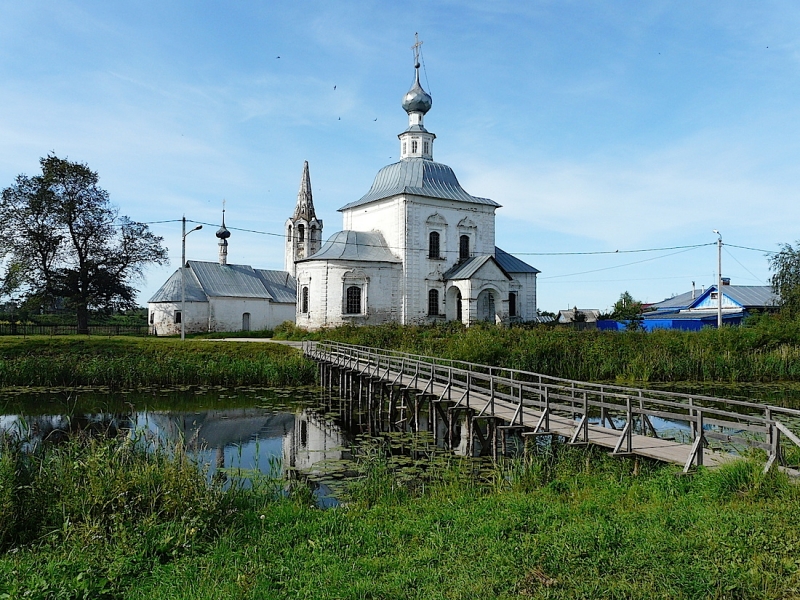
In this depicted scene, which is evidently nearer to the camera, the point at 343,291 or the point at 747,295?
the point at 343,291

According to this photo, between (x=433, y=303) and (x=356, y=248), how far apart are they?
5.35 metres

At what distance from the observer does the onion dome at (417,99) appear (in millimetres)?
36719

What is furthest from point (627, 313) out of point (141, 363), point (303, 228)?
point (141, 363)

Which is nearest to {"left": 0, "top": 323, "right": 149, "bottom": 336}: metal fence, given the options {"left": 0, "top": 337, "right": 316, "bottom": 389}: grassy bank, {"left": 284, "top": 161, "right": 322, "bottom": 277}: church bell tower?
{"left": 0, "top": 337, "right": 316, "bottom": 389}: grassy bank

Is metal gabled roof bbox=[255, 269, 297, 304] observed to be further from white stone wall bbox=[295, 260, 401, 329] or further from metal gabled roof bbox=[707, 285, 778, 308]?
metal gabled roof bbox=[707, 285, 778, 308]

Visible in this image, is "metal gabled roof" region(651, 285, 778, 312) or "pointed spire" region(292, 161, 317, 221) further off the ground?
"pointed spire" region(292, 161, 317, 221)

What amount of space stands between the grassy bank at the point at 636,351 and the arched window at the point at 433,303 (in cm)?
734

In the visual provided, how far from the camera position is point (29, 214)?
3347 cm

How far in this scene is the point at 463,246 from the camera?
36125 mm

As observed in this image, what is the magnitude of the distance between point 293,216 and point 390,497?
4007 cm

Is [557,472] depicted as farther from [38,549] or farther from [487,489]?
[38,549]

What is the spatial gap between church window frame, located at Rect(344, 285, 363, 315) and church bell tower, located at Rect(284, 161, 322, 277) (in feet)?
45.7

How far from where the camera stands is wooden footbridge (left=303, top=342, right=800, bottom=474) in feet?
26.1

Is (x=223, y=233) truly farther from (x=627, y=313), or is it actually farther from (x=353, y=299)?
(x=627, y=313)
